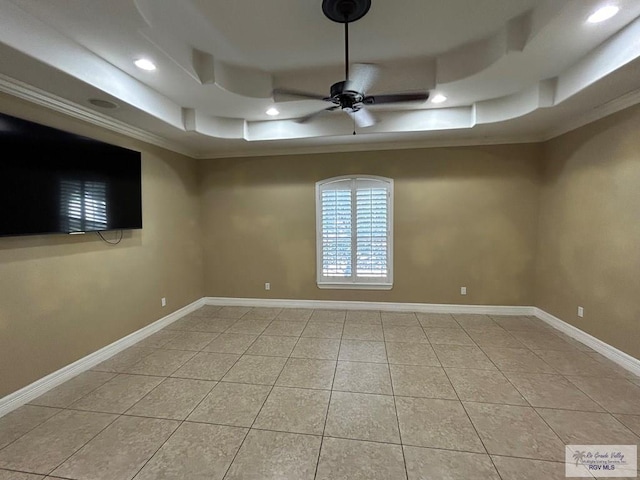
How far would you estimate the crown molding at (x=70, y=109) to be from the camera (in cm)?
231

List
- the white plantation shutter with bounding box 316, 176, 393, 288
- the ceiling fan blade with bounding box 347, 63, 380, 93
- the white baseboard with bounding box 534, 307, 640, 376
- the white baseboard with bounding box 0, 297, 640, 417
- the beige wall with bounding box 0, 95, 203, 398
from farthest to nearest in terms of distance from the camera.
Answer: the white plantation shutter with bounding box 316, 176, 393, 288 → the white baseboard with bounding box 534, 307, 640, 376 → the white baseboard with bounding box 0, 297, 640, 417 → the beige wall with bounding box 0, 95, 203, 398 → the ceiling fan blade with bounding box 347, 63, 380, 93

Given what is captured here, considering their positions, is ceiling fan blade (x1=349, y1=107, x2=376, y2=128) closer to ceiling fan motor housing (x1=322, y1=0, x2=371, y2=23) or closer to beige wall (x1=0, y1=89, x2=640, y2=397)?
ceiling fan motor housing (x1=322, y1=0, x2=371, y2=23)

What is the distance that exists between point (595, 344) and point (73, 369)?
557cm

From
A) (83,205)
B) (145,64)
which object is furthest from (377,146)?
(83,205)

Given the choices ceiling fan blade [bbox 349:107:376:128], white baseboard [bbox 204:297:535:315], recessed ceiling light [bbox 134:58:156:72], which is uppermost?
recessed ceiling light [bbox 134:58:156:72]

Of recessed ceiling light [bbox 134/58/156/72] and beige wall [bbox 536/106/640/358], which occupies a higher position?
recessed ceiling light [bbox 134/58/156/72]

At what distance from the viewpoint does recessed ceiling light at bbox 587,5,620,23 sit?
6.38ft

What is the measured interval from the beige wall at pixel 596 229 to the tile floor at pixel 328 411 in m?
0.46

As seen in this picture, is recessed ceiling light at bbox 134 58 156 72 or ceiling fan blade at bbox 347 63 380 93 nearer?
ceiling fan blade at bbox 347 63 380 93

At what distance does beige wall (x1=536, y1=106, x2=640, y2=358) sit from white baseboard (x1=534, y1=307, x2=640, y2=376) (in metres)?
0.06

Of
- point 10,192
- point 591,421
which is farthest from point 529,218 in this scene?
point 10,192

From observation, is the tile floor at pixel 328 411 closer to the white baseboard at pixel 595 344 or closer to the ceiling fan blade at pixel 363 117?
the white baseboard at pixel 595 344

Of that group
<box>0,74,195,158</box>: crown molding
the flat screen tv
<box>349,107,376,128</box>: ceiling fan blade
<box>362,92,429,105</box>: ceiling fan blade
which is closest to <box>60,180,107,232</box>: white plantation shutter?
the flat screen tv

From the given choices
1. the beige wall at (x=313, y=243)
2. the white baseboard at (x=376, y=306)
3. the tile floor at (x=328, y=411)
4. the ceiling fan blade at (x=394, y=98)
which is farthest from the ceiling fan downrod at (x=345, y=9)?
the white baseboard at (x=376, y=306)
